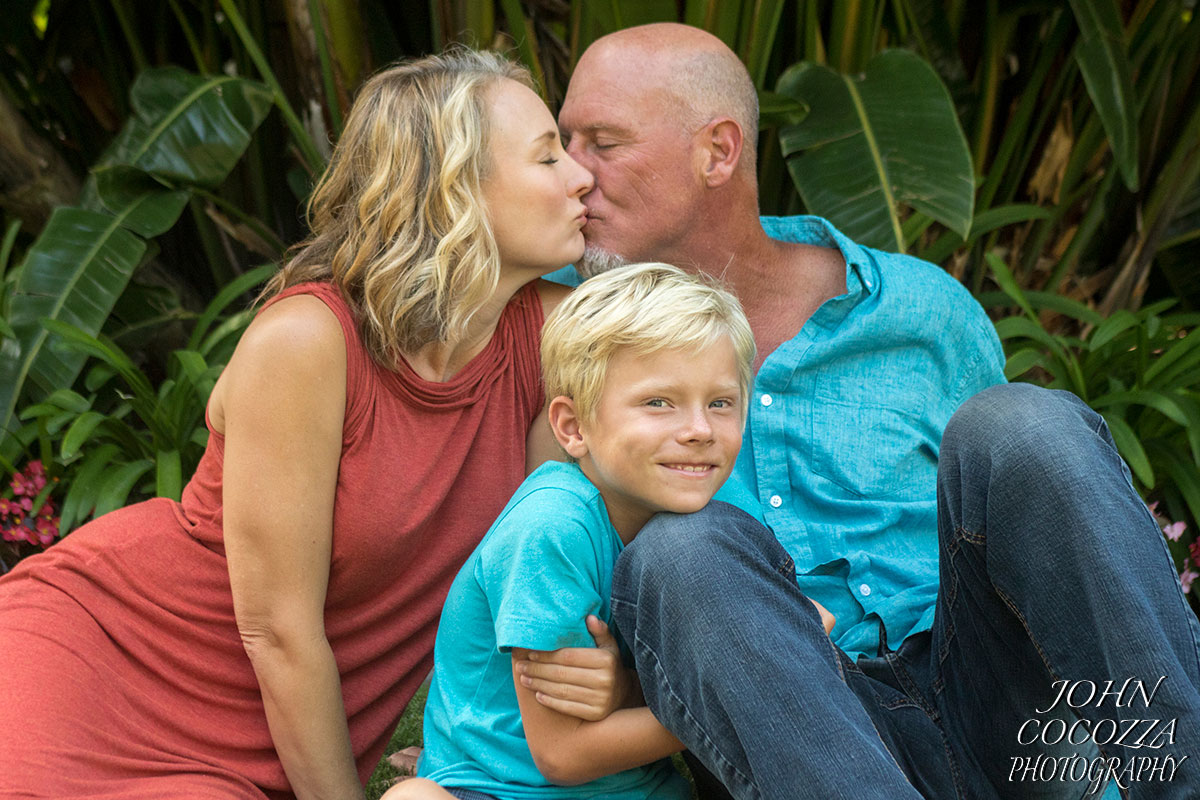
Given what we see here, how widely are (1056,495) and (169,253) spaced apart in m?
3.39

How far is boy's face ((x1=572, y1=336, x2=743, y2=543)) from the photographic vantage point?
1.69m

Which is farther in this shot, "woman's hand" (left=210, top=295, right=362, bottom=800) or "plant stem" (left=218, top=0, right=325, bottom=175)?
"plant stem" (left=218, top=0, right=325, bottom=175)

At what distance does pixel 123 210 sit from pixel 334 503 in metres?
1.65

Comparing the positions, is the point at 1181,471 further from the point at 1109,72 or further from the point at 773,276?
the point at 773,276

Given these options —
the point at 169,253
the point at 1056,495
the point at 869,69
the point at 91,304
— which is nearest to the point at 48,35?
the point at 169,253

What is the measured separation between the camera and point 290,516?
1871mm

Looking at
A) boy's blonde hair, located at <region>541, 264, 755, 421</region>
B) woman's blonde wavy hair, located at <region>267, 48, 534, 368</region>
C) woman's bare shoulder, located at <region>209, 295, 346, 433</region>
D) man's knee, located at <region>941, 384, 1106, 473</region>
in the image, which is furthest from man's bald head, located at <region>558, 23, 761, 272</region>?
man's knee, located at <region>941, 384, 1106, 473</region>

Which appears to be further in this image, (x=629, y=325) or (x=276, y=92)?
(x=276, y=92)

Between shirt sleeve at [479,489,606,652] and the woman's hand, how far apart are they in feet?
1.20

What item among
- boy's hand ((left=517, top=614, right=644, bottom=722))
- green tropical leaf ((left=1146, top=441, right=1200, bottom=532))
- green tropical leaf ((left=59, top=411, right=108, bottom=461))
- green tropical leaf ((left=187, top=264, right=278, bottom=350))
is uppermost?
boy's hand ((left=517, top=614, right=644, bottom=722))

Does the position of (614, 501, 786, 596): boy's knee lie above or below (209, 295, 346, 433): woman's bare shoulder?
below

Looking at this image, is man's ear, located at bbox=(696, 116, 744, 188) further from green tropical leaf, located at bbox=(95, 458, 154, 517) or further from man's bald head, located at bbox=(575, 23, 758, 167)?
green tropical leaf, located at bbox=(95, 458, 154, 517)

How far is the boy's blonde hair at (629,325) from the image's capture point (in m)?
1.71

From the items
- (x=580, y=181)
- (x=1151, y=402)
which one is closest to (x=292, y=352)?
(x=580, y=181)
